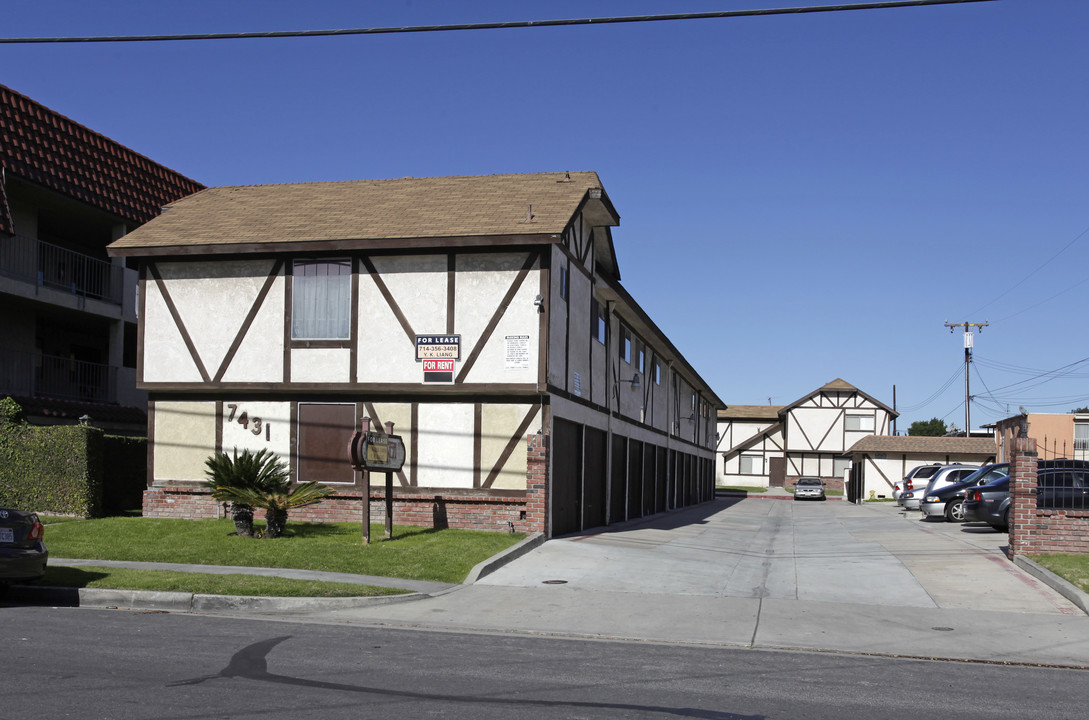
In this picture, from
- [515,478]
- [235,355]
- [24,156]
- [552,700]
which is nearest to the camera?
[552,700]

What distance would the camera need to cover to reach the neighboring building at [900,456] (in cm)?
5869

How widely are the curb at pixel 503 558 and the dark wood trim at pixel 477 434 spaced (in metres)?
1.87

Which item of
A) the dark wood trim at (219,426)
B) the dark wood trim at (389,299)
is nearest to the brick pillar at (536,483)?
the dark wood trim at (389,299)

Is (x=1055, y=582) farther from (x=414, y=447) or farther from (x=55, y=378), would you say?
(x=55, y=378)

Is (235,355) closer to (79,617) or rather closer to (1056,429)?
(79,617)

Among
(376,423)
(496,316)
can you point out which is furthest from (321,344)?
(496,316)

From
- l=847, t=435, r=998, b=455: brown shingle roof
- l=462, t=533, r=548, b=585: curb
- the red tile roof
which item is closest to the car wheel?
l=462, t=533, r=548, b=585: curb

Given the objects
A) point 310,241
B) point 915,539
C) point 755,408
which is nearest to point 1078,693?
point 915,539

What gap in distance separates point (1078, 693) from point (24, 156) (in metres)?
24.6

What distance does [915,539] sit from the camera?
22.7m

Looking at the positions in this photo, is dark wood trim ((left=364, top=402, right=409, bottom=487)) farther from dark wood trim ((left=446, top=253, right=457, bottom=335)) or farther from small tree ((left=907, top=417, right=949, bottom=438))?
small tree ((left=907, top=417, right=949, bottom=438))

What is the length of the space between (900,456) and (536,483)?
149 feet

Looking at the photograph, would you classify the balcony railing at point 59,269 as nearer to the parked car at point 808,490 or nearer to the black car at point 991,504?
the black car at point 991,504

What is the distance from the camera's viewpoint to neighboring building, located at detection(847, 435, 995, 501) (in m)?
58.7
